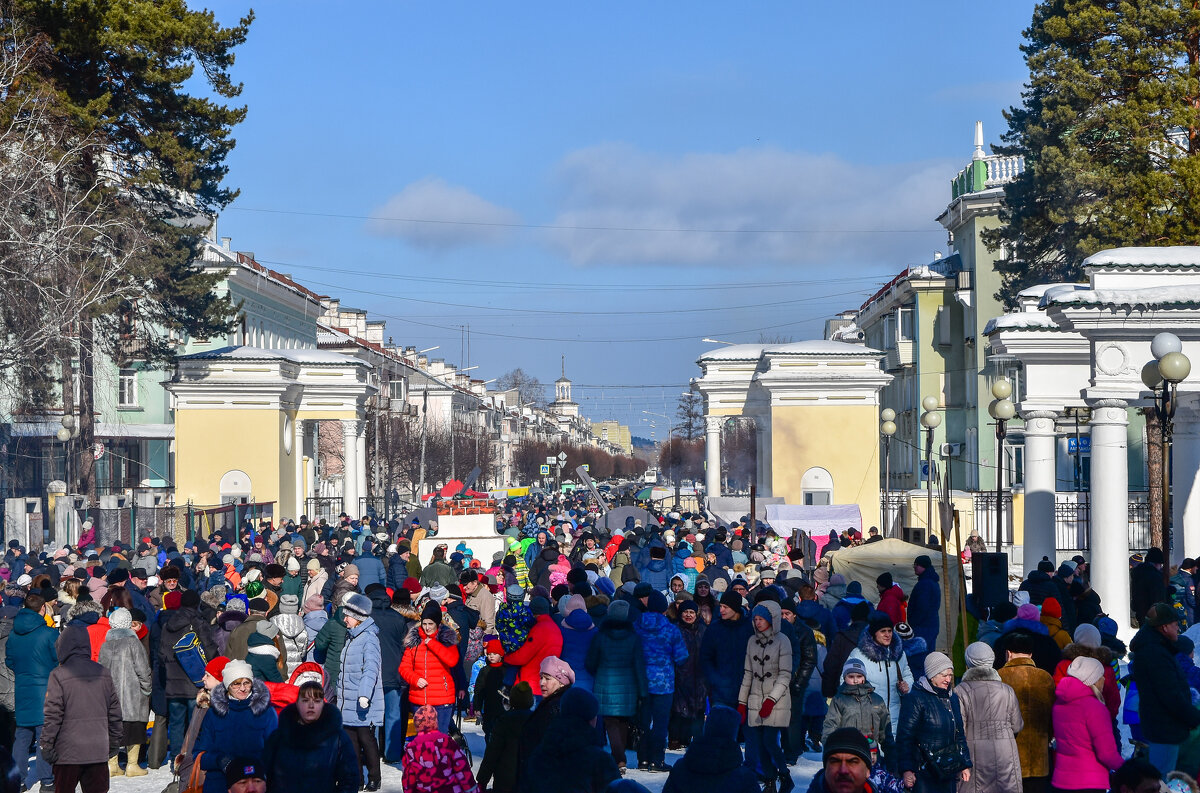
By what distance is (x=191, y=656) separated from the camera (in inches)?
449

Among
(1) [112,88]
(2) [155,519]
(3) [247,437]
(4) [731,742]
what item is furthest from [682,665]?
(3) [247,437]

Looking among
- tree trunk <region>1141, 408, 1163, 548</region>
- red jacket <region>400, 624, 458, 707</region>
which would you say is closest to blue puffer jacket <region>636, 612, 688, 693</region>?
red jacket <region>400, 624, 458, 707</region>

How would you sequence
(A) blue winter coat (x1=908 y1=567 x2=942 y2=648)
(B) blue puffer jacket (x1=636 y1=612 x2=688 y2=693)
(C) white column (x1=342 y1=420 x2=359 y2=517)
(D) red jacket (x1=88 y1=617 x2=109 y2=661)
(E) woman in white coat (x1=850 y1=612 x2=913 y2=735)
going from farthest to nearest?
(C) white column (x1=342 y1=420 x2=359 y2=517), (A) blue winter coat (x1=908 y1=567 x2=942 y2=648), (D) red jacket (x1=88 y1=617 x2=109 y2=661), (B) blue puffer jacket (x1=636 y1=612 x2=688 y2=693), (E) woman in white coat (x1=850 y1=612 x2=913 y2=735)

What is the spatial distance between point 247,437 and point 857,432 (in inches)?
677

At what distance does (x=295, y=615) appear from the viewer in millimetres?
11719

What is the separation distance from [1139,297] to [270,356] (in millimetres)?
27854

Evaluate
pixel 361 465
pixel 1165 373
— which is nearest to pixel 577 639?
pixel 1165 373

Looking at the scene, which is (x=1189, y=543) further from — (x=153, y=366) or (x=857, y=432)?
(x=153, y=366)

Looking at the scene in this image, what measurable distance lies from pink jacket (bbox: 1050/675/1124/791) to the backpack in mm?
6507

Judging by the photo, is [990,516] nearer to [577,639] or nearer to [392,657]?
[577,639]

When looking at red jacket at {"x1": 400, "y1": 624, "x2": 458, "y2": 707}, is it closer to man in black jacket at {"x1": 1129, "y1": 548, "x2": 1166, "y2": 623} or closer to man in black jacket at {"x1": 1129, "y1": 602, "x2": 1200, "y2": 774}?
man in black jacket at {"x1": 1129, "y1": 602, "x2": 1200, "y2": 774}

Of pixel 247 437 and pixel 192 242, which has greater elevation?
pixel 192 242

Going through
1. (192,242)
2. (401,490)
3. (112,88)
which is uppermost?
(112,88)

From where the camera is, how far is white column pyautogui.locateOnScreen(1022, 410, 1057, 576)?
21047 millimetres
